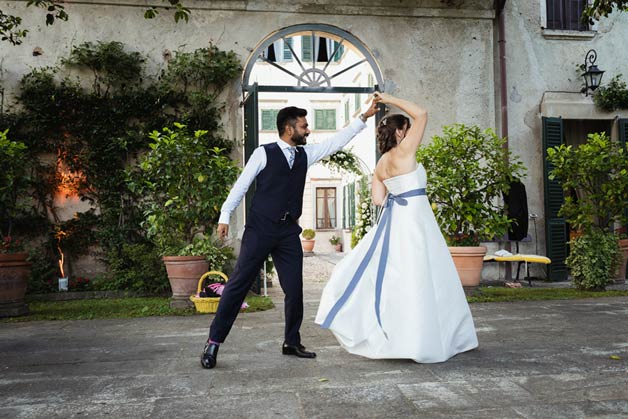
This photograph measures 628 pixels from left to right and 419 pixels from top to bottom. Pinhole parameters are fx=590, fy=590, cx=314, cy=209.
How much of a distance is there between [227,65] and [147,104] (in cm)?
129

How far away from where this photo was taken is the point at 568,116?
9.85 m

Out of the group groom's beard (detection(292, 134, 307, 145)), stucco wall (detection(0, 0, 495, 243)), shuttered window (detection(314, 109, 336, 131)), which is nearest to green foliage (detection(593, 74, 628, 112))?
stucco wall (detection(0, 0, 495, 243))

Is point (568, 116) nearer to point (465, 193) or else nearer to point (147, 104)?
point (465, 193)

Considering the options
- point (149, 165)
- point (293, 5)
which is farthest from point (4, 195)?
point (293, 5)

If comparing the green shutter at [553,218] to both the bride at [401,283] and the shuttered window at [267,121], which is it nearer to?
the bride at [401,283]

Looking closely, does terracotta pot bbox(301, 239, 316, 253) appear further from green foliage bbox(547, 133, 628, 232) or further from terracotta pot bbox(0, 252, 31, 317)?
terracotta pot bbox(0, 252, 31, 317)

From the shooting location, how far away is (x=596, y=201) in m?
7.99

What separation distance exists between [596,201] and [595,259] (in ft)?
2.79

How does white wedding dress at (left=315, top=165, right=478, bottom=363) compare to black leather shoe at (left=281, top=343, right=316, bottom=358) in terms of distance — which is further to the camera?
black leather shoe at (left=281, top=343, right=316, bottom=358)

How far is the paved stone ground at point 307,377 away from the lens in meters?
2.84

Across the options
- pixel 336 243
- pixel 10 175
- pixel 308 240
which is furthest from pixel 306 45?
pixel 10 175

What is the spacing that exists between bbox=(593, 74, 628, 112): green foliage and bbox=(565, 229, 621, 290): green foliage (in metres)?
3.06

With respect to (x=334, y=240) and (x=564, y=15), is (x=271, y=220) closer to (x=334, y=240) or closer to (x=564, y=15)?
(x=564, y=15)

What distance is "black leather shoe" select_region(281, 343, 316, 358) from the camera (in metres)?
4.02
